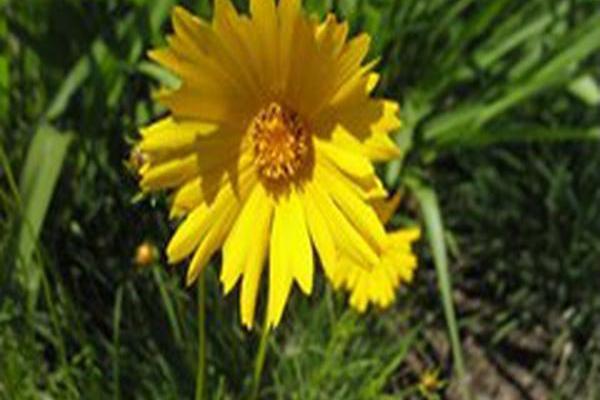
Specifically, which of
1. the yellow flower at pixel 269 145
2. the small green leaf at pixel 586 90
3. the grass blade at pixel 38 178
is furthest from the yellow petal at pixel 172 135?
the small green leaf at pixel 586 90

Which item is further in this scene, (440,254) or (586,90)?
(586,90)

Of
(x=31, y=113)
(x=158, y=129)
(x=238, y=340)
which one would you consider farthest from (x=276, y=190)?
(x=31, y=113)

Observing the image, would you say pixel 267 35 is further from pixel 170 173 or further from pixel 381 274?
pixel 381 274

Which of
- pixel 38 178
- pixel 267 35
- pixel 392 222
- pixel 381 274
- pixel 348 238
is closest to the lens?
pixel 267 35

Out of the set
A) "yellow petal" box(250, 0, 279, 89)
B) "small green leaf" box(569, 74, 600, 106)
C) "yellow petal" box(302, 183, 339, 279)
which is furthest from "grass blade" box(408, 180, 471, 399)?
"yellow petal" box(250, 0, 279, 89)

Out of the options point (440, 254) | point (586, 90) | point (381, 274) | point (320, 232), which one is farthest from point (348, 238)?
point (586, 90)

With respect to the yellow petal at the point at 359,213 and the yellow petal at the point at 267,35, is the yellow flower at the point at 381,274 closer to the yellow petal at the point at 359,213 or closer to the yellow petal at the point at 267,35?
the yellow petal at the point at 359,213

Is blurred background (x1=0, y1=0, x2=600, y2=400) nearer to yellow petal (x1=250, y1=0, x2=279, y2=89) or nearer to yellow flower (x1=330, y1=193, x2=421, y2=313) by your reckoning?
yellow flower (x1=330, y1=193, x2=421, y2=313)

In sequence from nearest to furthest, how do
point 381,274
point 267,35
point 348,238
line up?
point 267,35, point 348,238, point 381,274
